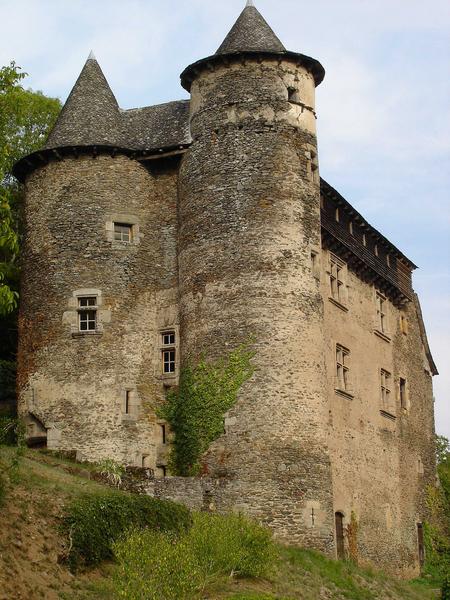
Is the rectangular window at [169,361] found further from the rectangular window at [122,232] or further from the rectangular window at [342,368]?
the rectangular window at [342,368]

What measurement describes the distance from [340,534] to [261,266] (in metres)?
8.50

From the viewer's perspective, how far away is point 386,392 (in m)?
40.2

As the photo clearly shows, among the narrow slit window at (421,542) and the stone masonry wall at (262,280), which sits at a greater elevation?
the stone masonry wall at (262,280)

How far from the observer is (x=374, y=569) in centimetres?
3431

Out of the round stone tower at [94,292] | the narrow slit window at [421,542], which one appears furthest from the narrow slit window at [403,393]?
the round stone tower at [94,292]

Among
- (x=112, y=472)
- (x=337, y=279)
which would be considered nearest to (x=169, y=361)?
(x=112, y=472)

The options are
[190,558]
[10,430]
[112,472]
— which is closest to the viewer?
[190,558]

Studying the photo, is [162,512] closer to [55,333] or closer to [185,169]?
[55,333]

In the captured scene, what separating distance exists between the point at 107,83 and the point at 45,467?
48.2 feet

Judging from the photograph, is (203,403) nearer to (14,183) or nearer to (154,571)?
(154,571)

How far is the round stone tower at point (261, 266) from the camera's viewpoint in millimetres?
29734

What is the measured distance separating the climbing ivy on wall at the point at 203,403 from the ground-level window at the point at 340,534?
5222 millimetres

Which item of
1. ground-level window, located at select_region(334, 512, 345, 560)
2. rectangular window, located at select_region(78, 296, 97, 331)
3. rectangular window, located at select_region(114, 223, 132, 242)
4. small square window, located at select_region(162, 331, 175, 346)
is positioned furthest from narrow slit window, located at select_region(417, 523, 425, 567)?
rectangular window, located at select_region(114, 223, 132, 242)

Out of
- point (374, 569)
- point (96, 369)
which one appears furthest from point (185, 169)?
point (374, 569)
